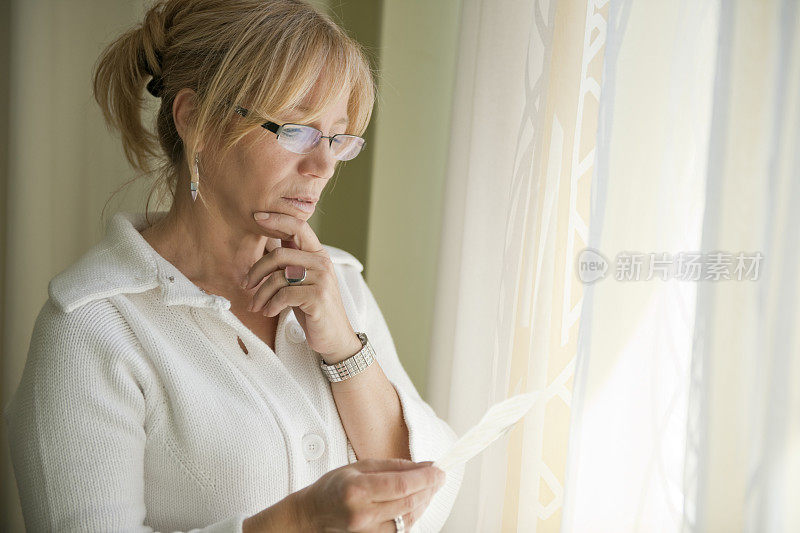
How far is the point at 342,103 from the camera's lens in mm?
1170

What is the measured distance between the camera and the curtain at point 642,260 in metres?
1.13

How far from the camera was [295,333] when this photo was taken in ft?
4.01

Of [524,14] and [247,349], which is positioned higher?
[524,14]

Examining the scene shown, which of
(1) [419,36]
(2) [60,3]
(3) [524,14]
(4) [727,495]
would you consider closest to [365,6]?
(1) [419,36]

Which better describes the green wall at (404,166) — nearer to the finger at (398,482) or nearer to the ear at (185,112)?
the ear at (185,112)

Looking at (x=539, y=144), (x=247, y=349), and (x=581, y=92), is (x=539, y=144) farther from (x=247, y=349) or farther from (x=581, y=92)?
(x=247, y=349)

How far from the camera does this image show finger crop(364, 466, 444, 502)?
875 millimetres

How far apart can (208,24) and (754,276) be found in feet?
3.23

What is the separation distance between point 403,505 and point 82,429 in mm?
469

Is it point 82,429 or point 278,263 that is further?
point 278,263

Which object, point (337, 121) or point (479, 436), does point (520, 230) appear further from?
point (479, 436)

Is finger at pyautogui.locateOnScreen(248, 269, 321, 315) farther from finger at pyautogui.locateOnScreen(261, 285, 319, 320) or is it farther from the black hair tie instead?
the black hair tie
